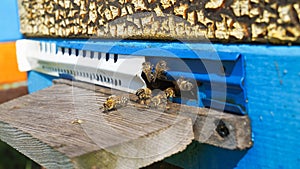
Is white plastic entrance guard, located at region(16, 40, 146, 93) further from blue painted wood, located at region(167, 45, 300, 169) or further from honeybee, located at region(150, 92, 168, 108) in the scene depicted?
blue painted wood, located at region(167, 45, 300, 169)

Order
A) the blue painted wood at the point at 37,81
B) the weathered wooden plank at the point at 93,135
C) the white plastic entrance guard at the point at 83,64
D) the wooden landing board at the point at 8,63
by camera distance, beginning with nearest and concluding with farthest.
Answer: the weathered wooden plank at the point at 93,135 < the white plastic entrance guard at the point at 83,64 < the blue painted wood at the point at 37,81 < the wooden landing board at the point at 8,63

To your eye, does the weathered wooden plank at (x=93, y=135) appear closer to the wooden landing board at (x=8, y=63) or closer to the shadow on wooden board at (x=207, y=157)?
the shadow on wooden board at (x=207, y=157)

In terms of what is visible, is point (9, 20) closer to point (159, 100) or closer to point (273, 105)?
point (159, 100)

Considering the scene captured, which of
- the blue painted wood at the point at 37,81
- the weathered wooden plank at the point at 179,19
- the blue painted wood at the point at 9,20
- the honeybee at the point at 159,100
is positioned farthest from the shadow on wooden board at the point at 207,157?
the blue painted wood at the point at 9,20

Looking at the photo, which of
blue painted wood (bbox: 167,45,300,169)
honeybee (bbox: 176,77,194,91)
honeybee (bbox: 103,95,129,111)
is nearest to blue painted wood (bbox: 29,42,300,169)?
blue painted wood (bbox: 167,45,300,169)

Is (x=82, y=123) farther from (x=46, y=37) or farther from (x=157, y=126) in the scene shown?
(x=46, y=37)
